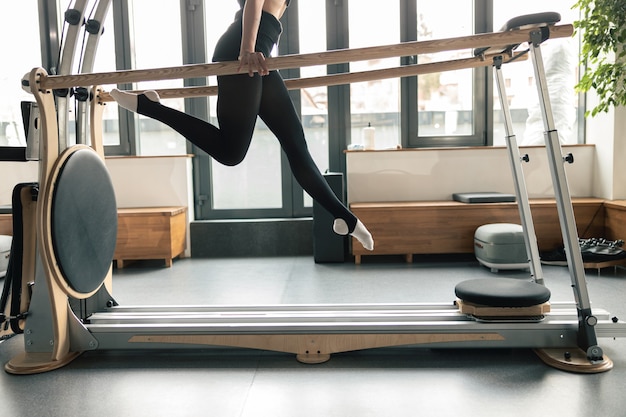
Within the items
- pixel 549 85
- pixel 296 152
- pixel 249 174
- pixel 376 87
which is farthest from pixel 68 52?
pixel 549 85

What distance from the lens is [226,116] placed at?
2092 millimetres

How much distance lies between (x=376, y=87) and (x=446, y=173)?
1115mm

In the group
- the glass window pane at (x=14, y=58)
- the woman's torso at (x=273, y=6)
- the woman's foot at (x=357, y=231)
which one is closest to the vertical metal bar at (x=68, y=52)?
the woman's torso at (x=273, y=6)

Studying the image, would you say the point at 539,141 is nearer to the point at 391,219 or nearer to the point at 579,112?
the point at 579,112

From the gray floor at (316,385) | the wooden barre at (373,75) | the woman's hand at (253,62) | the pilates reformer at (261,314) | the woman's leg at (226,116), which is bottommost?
the gray floor at (316,385)

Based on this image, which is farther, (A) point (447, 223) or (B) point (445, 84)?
(B) point (445, 84)

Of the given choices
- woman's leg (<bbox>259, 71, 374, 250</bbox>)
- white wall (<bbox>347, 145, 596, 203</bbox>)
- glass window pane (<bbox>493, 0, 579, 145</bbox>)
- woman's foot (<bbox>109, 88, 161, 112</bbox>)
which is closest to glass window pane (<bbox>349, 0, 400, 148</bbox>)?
white wall (<bbox>347, 145, 596, 203</bbox>)

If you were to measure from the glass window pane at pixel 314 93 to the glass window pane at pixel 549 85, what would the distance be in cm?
167

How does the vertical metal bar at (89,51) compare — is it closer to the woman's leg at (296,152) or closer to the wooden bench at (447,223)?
the woman's leg at (296,152)

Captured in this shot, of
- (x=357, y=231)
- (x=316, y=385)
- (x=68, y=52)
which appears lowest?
(x=316, y=385)

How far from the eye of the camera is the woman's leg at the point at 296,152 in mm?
2219

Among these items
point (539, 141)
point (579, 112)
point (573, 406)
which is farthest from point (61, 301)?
point (579, 112)

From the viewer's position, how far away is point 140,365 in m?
2.27

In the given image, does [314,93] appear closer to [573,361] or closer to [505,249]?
[505,249]
